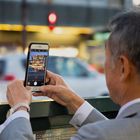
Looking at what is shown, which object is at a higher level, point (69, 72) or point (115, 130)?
point (115, 130)

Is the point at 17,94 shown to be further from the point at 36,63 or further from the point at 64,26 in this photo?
the point at 64,26

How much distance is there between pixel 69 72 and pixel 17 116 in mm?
9274

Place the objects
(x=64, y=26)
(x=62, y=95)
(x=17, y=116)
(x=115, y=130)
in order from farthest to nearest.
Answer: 1. (x=64, y=26)
2. (x=62, y=95)
3. (x=17, y=116)
4. (x=115, y=130)

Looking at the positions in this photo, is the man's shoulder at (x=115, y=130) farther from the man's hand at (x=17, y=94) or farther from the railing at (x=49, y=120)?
the railing at (x=49, y=120)

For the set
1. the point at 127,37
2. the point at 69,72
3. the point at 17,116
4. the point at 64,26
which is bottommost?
the point at 64,26

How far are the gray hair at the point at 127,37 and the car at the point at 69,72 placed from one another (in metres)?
8.87

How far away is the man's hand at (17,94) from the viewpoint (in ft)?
6.89

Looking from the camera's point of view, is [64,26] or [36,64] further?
[64,26]

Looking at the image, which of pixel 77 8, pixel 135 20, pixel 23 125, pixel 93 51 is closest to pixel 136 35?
pixel 135 20

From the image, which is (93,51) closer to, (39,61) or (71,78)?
(71,78)

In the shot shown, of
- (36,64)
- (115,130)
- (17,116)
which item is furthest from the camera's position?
(36,64)

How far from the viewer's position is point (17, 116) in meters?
2.02

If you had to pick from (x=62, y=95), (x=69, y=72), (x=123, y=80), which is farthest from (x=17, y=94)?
(x=69, y=72)

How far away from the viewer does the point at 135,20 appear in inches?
70.8
